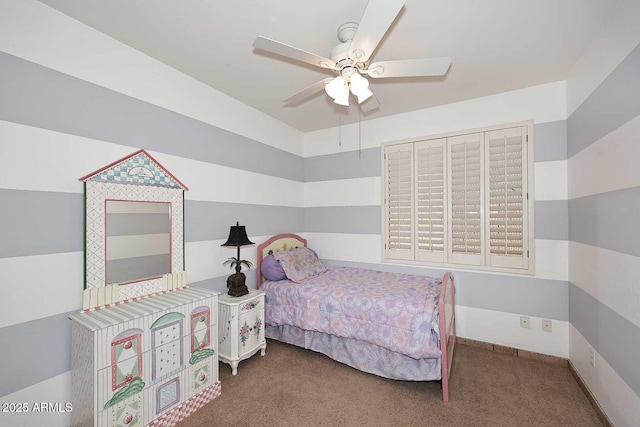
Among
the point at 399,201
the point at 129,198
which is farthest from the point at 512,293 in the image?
the point at 129,198

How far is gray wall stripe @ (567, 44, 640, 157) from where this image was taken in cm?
153

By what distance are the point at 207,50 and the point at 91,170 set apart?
1254mm

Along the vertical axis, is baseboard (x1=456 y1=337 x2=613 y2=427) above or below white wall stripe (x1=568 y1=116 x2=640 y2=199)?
below

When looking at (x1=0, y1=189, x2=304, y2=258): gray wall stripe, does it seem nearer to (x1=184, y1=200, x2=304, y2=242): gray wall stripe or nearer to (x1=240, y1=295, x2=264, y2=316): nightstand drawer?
(x1=184, y1=200, x2=304, y2=242): gray wall stripe

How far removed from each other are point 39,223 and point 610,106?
3734mm

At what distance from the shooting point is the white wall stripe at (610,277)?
1.55 meters

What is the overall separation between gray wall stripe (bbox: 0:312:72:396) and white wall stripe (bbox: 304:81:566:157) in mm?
3341

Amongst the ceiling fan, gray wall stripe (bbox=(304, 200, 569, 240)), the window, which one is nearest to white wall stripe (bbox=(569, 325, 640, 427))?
the window

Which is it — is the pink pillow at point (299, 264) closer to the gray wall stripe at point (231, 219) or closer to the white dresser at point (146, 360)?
the gray wall stripe at point (231, 219)

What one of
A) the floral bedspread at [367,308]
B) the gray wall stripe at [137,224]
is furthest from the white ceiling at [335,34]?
the floral bedspread at [367,308]

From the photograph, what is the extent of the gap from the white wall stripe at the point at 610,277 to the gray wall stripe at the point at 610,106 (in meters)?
0.84

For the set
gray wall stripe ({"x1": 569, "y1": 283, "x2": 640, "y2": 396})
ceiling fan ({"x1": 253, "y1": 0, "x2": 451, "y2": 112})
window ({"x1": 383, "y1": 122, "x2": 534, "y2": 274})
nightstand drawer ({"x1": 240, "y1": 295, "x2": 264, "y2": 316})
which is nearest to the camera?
ceiling fan ({"x1": 253, "y1": 0, "x2": 451, "y2": 112})

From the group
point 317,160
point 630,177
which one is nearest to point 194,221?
point 317,160

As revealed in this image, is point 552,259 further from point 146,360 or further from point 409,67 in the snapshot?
point 146,360
